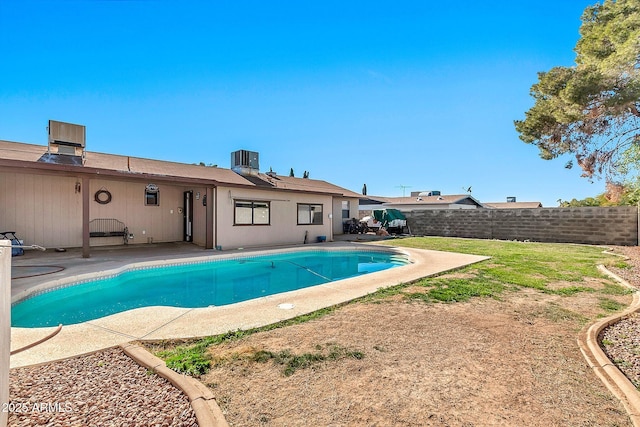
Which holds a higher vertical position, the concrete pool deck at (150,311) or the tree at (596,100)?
the tree at (596,100)

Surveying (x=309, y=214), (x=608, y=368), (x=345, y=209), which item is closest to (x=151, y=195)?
(x=309, y=214)

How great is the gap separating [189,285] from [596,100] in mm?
11875

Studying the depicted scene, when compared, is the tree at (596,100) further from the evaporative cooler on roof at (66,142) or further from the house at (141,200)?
the evaporative cooler on roof at (66,142)

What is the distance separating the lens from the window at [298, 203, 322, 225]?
53.4ft

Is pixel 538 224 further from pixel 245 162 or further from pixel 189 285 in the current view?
pixel 189 285

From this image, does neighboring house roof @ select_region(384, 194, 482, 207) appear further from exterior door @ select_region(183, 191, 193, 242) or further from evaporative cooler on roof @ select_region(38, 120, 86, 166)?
evaporative cooler on roof @ select_region(38, 120, 86, 166)

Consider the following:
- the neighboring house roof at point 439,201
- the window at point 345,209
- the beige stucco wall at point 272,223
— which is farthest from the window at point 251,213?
the neighboring house roof at point 439,201

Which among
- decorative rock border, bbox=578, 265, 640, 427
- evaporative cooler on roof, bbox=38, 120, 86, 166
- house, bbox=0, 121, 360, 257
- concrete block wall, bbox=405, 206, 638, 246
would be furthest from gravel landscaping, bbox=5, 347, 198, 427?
concrete block wall, bbox=405, 206, 638, 246

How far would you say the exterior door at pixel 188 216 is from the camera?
15.0 m

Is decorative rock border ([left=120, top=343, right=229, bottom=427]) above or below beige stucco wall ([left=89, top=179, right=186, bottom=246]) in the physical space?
below

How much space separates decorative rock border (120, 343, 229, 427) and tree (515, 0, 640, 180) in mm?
10140

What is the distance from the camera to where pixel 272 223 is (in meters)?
15.0

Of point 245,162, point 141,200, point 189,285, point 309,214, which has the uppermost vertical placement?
point 245,162

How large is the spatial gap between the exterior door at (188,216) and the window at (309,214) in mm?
5095
